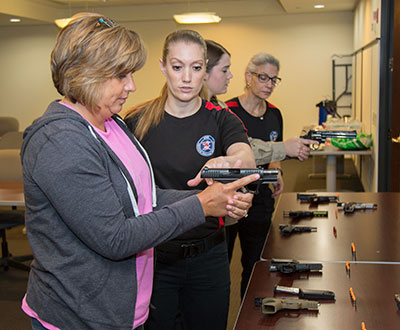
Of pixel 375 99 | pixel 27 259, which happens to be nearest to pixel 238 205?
pixel 27 259

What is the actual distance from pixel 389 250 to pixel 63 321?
1.37 meters

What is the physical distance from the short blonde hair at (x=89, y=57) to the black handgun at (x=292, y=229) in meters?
1.31

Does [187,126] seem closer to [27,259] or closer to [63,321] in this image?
[63,321]

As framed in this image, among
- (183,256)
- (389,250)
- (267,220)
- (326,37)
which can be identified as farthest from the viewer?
(326,37)

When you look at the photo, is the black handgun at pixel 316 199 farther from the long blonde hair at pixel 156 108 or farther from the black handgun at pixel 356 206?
the long blonde hair at pixel 156 108

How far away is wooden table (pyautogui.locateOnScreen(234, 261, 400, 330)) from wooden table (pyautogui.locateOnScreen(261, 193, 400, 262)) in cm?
12

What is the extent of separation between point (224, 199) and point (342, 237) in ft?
3.48

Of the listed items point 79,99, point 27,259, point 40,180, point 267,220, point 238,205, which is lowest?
point 27,259

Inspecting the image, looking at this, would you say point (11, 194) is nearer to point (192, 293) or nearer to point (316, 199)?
point (316, 199)

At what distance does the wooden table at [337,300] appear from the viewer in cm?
145

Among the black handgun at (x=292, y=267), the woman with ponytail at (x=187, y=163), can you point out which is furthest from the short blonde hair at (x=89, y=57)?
the black handgun at (x=292, y=267)

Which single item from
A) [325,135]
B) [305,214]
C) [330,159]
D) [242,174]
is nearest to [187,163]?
[242,174]

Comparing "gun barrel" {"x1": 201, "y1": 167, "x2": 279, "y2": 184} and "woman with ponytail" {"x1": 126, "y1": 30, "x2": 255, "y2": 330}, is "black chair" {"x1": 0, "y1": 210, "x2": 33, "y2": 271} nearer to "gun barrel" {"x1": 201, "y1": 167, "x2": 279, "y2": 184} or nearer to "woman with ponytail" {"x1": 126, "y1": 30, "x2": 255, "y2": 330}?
"woman with ponytail" {"x1": 126, "y1": 30, "x2": 255, "y2": 330}

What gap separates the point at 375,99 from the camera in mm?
5691
